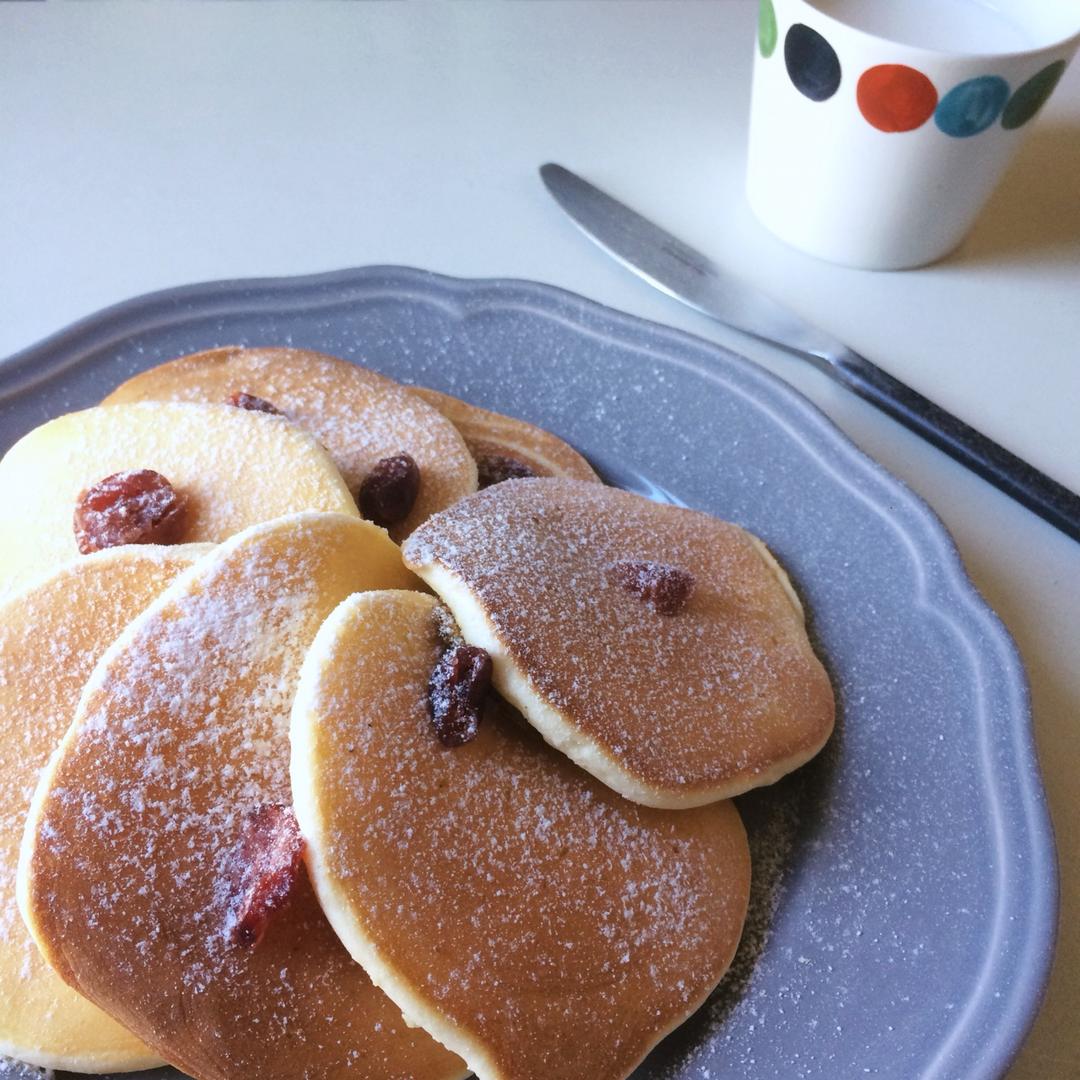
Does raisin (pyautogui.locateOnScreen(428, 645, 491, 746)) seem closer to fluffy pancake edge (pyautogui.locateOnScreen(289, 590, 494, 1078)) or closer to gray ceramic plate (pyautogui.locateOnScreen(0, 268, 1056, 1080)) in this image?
fluffy pancake edge (pyautogui.locateOnScreen(289, 590, 494, 1078))

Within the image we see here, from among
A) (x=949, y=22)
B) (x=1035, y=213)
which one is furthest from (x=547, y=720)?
(x=1035, y=213)

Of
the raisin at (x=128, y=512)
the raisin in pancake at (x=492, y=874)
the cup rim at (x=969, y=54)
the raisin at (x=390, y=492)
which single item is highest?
the cup rim at (x=969, y=54)

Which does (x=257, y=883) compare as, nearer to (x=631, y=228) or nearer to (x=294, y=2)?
(x=631, y=228)

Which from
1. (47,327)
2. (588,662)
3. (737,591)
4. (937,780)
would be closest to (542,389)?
(737,591)

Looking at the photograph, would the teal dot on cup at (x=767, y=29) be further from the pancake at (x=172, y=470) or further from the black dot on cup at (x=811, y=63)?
the pancake at (x=172, y=470)

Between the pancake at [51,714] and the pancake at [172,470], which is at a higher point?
the pancake at [172,470]

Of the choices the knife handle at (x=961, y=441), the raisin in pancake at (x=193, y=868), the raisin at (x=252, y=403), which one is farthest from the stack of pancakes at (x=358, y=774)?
the knife handle at (x=961, y=441)

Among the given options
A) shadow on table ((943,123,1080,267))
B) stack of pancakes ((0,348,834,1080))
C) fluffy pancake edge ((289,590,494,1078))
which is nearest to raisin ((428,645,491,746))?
stack of pancakes ((0,348,834,1080))
